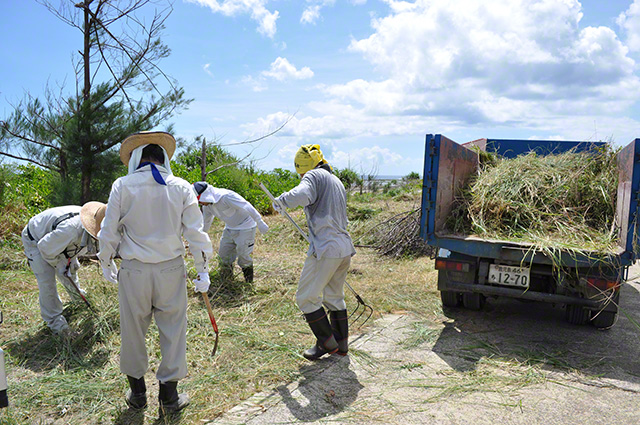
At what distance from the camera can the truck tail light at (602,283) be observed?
406cm

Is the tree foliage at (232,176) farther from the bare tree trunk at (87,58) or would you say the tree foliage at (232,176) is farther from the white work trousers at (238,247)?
the white work trousers at (238,247)

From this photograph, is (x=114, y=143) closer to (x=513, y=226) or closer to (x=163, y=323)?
(x=163, y=323)

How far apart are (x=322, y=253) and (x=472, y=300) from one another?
2.25 meters

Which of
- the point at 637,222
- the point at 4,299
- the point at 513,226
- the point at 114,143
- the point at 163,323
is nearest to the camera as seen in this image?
the point at 163,323

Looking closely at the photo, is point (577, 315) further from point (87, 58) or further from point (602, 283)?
point (87, 58)

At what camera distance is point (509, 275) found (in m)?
4.43

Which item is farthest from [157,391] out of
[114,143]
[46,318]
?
[114,143]

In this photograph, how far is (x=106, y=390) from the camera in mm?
3439

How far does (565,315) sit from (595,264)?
4.77ft

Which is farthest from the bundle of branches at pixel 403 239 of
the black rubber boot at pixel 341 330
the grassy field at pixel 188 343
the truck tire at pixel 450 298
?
the black rubber boot at pixel 341 330

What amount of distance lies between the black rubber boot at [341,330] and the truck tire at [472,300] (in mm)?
1747

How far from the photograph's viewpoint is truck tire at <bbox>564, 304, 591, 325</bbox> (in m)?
4.82

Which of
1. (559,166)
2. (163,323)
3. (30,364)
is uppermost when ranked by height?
(559,166)

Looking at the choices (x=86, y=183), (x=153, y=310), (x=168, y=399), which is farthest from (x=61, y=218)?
(x=86, y=183)
